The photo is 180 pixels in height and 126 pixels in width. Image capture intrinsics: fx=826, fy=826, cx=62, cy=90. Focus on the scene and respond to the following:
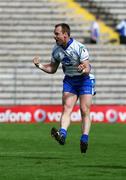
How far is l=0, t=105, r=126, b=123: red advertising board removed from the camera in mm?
26984

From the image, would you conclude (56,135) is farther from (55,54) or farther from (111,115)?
(111,115)

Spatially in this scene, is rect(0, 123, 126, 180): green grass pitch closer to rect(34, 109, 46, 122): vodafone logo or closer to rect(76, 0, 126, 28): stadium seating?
rect(34, 109, 46, 122): vodafone logo

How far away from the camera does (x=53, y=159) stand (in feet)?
40.4

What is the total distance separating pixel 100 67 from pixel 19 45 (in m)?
3.19

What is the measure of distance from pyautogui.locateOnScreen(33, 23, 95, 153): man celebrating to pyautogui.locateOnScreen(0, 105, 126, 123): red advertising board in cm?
1327

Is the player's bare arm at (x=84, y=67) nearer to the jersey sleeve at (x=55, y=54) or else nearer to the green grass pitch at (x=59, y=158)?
the jersey sleeve at (x=55, y=54)

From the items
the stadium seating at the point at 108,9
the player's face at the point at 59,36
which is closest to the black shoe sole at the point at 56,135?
the player's face at the point at 59,36

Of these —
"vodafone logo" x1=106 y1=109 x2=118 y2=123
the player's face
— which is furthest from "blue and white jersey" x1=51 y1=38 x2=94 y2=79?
"vodafone logo" x1=106 y1=109 x2=118 y2=123

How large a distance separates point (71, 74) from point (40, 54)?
58.6ft

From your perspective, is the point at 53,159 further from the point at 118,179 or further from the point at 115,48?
the point at 115,48

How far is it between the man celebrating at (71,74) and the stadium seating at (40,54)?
15.1m

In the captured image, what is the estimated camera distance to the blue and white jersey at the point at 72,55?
13.3m

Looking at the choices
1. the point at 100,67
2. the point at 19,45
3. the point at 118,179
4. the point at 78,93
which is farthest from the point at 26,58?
the point at 118,179

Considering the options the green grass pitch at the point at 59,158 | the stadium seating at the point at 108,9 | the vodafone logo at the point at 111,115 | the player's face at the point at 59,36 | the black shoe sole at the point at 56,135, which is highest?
the stadium seating at the point at 108,9
